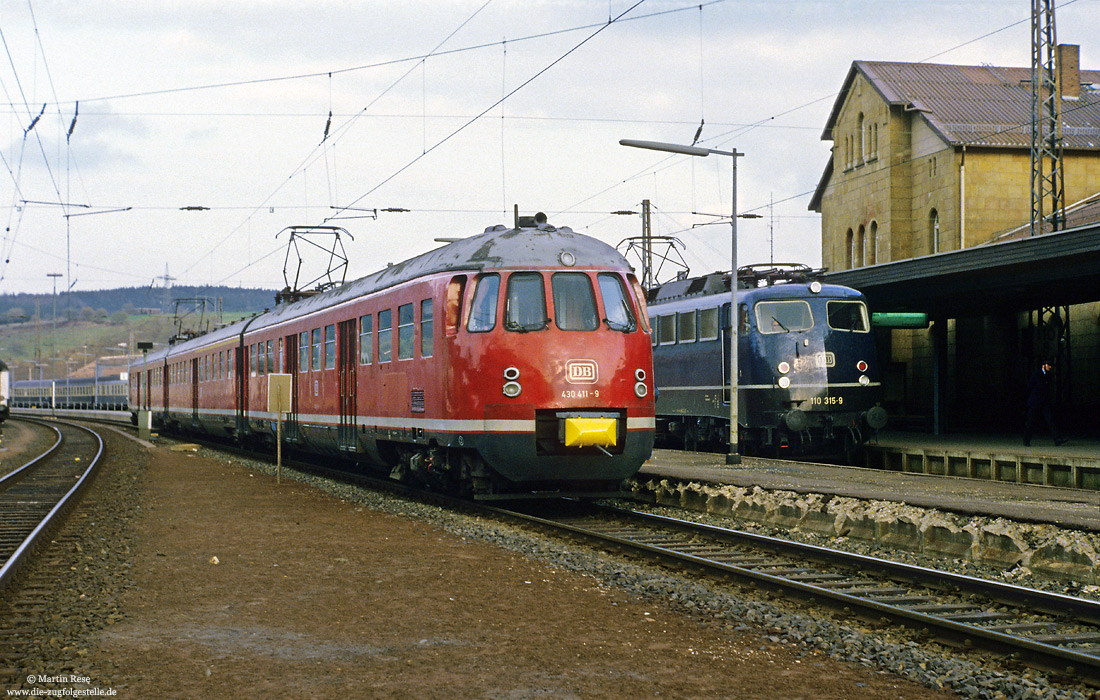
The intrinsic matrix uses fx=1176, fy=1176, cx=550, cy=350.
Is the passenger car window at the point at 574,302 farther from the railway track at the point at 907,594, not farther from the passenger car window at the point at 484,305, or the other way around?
the railway track at the point at 907,594

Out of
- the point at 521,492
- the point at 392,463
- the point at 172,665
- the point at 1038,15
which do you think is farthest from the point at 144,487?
Answer: the point at 1038,15

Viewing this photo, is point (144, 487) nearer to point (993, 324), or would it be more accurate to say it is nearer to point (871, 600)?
point (871, 600)

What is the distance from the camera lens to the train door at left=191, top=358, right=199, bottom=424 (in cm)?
3778

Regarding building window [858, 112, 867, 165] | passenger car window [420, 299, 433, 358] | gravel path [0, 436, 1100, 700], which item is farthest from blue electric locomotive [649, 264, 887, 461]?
building window [858, 112, 867, 165]

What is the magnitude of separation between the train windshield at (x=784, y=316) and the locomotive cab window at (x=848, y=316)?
0.46m

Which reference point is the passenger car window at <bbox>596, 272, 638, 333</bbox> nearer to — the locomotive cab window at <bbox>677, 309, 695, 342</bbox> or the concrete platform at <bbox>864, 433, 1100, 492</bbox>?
the concrete platform at <bbox>864, 433, 1100, 492</bbox>

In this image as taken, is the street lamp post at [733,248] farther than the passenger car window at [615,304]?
Yes

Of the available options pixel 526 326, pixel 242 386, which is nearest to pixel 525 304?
pixel 526 326

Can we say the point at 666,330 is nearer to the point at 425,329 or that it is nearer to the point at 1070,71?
the point at 425,329

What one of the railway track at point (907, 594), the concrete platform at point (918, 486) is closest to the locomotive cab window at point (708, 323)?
the concrete platform at point (918, 486)

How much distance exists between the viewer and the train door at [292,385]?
23828 millimetres

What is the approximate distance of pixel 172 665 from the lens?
7.23 meters

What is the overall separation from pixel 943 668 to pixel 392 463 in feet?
40.6

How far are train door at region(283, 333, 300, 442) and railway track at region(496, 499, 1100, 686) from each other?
37.7ft
